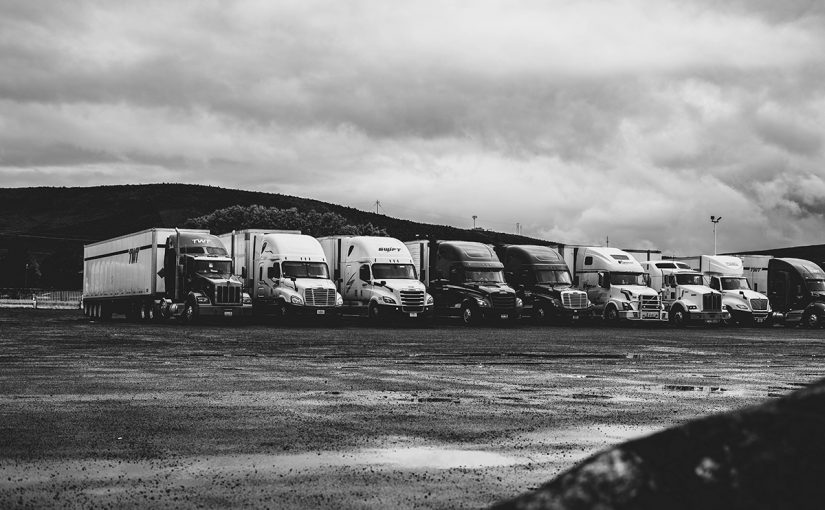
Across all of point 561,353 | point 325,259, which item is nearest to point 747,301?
point 325,259

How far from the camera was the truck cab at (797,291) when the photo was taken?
48.7 meters

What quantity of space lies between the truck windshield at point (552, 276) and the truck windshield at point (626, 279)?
2.30 metres

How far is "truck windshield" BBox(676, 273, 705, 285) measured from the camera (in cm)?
4891

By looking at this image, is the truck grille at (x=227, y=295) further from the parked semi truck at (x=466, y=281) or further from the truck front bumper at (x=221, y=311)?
the parked semi truck at (x=466, y=281)

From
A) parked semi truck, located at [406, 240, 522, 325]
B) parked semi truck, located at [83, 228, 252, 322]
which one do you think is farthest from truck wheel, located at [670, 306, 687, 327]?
parked semi truck, located at [83, 228, 252, 322]

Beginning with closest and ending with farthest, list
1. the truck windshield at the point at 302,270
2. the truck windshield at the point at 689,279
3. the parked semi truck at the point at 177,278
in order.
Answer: the parked semi truck at the point at 177,278
the truck windshield at the point at 302,270
the truck windshield at the point at 689,279

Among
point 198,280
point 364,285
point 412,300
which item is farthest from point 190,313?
point 412,300

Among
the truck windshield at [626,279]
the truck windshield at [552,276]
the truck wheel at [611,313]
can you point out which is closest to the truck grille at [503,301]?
the truck windshield at [552,276]

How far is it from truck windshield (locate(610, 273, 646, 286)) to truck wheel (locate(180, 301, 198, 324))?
19.0 metres

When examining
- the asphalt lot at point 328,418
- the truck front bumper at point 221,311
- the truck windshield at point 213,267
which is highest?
the truck windshield at point 213,267

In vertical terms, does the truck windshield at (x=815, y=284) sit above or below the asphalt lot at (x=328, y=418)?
above

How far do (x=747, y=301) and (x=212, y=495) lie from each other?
46092 millimetres

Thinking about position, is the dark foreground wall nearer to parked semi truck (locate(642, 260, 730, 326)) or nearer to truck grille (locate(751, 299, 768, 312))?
parked semi truck (locate(642, 260, 730, 326))

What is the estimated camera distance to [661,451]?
67.6 inches
